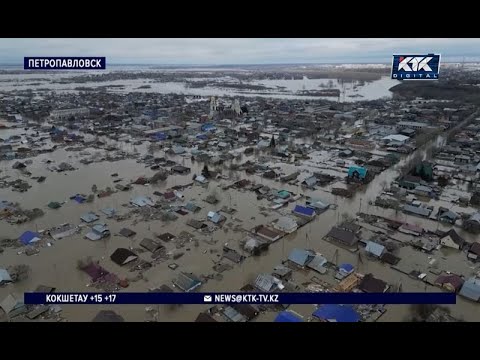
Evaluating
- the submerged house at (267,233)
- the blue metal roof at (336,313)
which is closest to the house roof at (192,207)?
the submerged house at (267,233)

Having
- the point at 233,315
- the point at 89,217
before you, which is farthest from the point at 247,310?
the point at 89,217

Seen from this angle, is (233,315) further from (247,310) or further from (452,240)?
(452,240)

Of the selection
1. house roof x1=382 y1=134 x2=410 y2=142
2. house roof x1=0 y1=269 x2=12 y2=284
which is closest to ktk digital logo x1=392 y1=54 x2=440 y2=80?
house roof x1=0 y1=269 x2=12 y2=284

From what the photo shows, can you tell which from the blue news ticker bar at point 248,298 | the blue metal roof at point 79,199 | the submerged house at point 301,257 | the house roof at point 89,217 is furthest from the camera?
the blue metal roof at point 79,199

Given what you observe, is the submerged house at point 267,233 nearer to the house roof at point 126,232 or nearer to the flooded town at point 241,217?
the flooded town at point 241,217

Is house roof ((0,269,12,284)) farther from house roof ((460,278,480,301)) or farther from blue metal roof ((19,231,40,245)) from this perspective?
house roof ((460,278,480,301))

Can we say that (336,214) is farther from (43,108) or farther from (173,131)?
(43,108)
